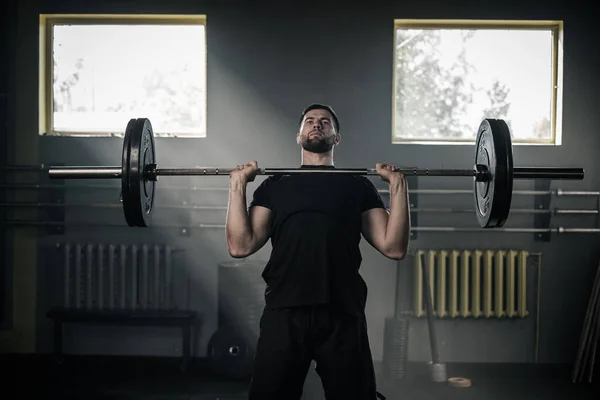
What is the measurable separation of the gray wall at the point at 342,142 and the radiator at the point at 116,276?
5.0 inches

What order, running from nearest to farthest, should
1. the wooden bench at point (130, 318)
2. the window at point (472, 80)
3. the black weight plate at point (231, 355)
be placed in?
1. the black weight plate at point (231, 355)
2. the wooden bench at point (130, 318)
3. the window at point (472, 80)

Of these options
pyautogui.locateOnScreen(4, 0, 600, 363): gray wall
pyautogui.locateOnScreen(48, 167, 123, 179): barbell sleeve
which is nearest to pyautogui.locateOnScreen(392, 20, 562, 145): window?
pyautogui.locateOnScreen(4, 0, 600, 363): gray wall

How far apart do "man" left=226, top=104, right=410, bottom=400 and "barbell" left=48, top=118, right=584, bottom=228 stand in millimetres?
85

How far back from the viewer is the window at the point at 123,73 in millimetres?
4219

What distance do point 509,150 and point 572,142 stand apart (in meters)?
2.15

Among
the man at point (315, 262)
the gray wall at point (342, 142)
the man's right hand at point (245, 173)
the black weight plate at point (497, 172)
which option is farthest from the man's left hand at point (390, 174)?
the gray wall at point (342, 142)

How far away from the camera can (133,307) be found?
158 inches

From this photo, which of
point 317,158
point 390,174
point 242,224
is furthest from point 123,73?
point 390,174

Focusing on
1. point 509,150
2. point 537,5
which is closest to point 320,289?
point 509,150

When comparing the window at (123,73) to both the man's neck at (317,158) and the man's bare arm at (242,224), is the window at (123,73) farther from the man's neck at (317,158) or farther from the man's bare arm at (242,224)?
the man's bare arm at (242,224)

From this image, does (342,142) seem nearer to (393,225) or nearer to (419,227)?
(419,227)

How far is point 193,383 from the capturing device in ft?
12.2

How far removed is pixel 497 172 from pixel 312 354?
0.85 m

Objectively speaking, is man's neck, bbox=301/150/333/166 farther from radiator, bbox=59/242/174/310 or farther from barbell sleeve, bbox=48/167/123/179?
radiator, bbox=59/242/174/310
